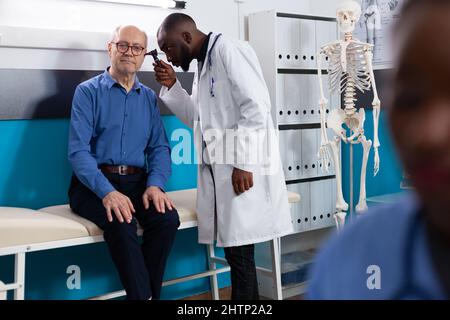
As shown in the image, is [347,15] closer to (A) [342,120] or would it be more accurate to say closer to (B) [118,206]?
(A) [342,120]

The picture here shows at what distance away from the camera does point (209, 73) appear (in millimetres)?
2254

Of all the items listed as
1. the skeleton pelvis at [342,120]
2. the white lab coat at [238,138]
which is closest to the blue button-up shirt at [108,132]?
the white lab coat at [238,138]

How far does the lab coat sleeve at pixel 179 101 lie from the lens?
2461 mm

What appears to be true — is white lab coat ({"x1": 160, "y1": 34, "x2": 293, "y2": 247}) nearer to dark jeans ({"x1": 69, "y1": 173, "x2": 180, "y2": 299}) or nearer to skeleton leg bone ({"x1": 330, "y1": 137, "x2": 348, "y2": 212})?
dark jeans ({"x1": 69, "y1": 173, "x2": 180, "y2": 299})

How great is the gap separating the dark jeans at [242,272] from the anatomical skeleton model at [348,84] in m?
0.91

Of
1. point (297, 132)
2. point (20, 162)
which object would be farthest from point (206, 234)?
point (297, 132)

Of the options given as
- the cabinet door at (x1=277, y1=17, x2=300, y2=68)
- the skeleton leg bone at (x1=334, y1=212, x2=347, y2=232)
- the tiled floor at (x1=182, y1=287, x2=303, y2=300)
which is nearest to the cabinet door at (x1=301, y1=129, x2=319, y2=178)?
the skeleton leg bone at (x1=334, y1=212, x2=347, y2=232)

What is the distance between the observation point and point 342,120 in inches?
120

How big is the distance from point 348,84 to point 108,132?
1.33 m

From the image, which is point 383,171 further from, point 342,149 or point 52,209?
point 52,209

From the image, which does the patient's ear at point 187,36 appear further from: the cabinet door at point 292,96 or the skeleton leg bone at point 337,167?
the skeleton leg bone at point 337,167

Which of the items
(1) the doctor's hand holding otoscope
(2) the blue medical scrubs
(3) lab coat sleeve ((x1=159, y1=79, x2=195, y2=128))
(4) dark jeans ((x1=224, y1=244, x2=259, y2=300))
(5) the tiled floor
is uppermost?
(1) the doctor's hand holding otoscope

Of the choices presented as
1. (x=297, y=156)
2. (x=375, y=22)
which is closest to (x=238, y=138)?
(x=297, y=156)

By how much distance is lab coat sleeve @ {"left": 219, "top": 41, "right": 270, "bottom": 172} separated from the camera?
7.13ft
